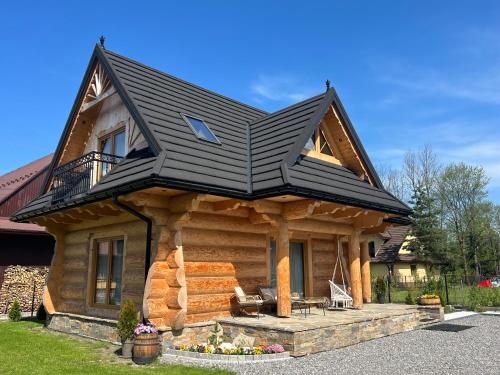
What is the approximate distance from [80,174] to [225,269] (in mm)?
4691

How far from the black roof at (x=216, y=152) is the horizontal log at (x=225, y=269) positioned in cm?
183

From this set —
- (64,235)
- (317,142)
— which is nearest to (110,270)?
(64,235)

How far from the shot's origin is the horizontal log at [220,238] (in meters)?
9.20

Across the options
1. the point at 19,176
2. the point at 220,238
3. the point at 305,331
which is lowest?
the point at 305,331

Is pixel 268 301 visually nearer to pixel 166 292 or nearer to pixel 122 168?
pixel 166 292

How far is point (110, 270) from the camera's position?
33.9 feet

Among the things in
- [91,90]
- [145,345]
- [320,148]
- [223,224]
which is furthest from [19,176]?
[145,345]

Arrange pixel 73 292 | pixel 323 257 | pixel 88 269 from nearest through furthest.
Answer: pixel 88 269, pixel 73 292, pixel 323 257

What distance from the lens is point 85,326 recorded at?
10.4 metres

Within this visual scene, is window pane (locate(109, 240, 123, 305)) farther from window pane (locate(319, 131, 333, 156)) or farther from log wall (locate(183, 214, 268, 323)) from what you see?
window pane (locate(319, 131, 333, 156))

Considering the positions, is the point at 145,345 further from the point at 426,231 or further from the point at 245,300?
the point at 426,231

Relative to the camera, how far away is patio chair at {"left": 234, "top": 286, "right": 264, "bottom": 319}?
9242mm

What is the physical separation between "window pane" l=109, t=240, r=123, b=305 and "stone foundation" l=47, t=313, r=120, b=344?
1.88ft

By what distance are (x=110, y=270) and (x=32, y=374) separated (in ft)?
12.7
